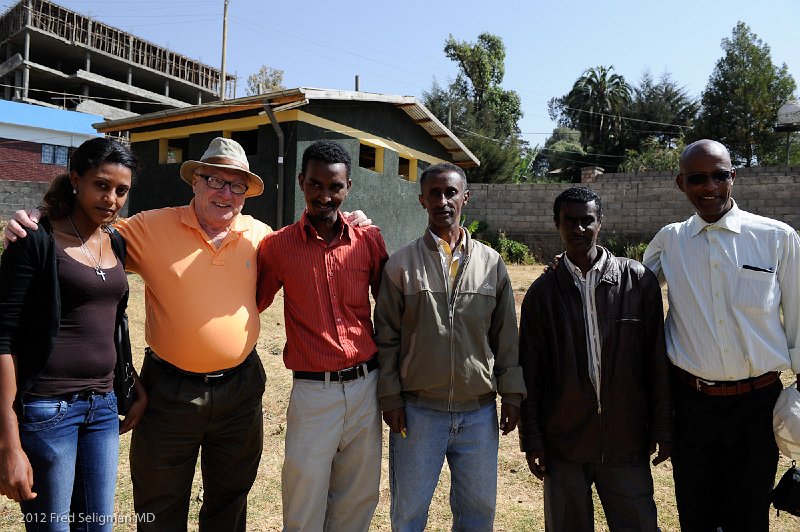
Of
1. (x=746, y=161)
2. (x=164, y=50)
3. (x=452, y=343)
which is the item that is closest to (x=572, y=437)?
(x=452, y=343)

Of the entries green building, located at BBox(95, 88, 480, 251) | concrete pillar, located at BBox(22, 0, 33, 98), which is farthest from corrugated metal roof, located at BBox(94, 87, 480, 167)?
concrete pillar, located at BBox(22, 0, 33, 98)

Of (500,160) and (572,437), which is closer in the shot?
(572,437)

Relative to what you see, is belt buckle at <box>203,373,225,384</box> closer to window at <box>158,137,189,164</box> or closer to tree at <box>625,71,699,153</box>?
window at <box>158,137,189,164</box>

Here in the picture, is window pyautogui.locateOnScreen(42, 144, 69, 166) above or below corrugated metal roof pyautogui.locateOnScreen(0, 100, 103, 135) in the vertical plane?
below

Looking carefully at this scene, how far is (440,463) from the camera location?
A: 256 centimetres

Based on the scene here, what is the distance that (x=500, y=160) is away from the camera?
76.8 ft

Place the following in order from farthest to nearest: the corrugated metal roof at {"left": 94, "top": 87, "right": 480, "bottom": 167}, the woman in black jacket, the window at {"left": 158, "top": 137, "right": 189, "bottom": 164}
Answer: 1. the window at {"left": 158, "top": 137, "right": 189, "bottom": 164}
2. the corrugated metal roof at {"left": 94, "top": 87, "right": 480, "bottom": 167}
3. the woman in black jacket

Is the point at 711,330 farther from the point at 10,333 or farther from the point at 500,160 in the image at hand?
the point at 500,160

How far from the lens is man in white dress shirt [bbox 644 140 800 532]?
8.18 feet

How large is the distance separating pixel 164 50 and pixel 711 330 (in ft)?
121

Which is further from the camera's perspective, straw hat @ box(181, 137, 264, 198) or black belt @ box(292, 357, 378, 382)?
straw hat @ box(181, 137, 264, 198)

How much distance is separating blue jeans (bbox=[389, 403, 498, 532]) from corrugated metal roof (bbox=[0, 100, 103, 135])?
2048cm

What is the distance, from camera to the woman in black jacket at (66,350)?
2.05 meters

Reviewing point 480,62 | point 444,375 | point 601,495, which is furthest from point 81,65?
point 601,495
